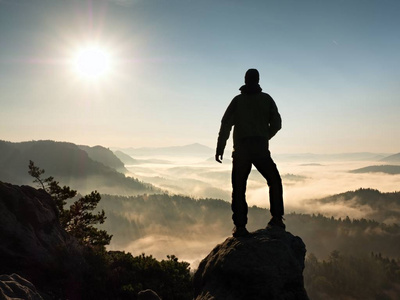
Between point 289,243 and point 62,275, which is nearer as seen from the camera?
point 289,243

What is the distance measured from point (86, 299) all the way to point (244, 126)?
1087 cm

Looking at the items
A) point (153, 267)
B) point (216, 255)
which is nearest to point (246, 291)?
point (216, 255)

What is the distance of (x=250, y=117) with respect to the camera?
7.75 m

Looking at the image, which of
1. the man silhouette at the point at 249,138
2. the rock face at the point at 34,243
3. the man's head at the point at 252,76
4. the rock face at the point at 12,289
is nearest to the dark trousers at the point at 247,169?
the man silhouette at the point at 249,138

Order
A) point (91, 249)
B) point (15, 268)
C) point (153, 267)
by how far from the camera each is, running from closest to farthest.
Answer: point (15, 268) → point (91, 249) → point (153, 267)

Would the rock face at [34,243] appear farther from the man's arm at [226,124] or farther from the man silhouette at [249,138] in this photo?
the man's arm at [226,124]

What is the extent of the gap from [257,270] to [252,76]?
5040mm

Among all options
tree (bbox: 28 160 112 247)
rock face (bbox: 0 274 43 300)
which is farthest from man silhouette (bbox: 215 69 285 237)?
tree (bbox: 28 160 112 247)

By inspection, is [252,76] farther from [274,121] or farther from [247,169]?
[247,169]

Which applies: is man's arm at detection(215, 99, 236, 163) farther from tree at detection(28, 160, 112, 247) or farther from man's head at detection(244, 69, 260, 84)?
tree at detection(28, 160, 112, 247)

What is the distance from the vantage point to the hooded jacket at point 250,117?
305 inches

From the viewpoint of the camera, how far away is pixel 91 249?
16281mm

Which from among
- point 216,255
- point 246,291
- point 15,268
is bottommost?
point 15,268

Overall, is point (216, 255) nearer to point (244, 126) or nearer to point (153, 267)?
point (244, 126)
